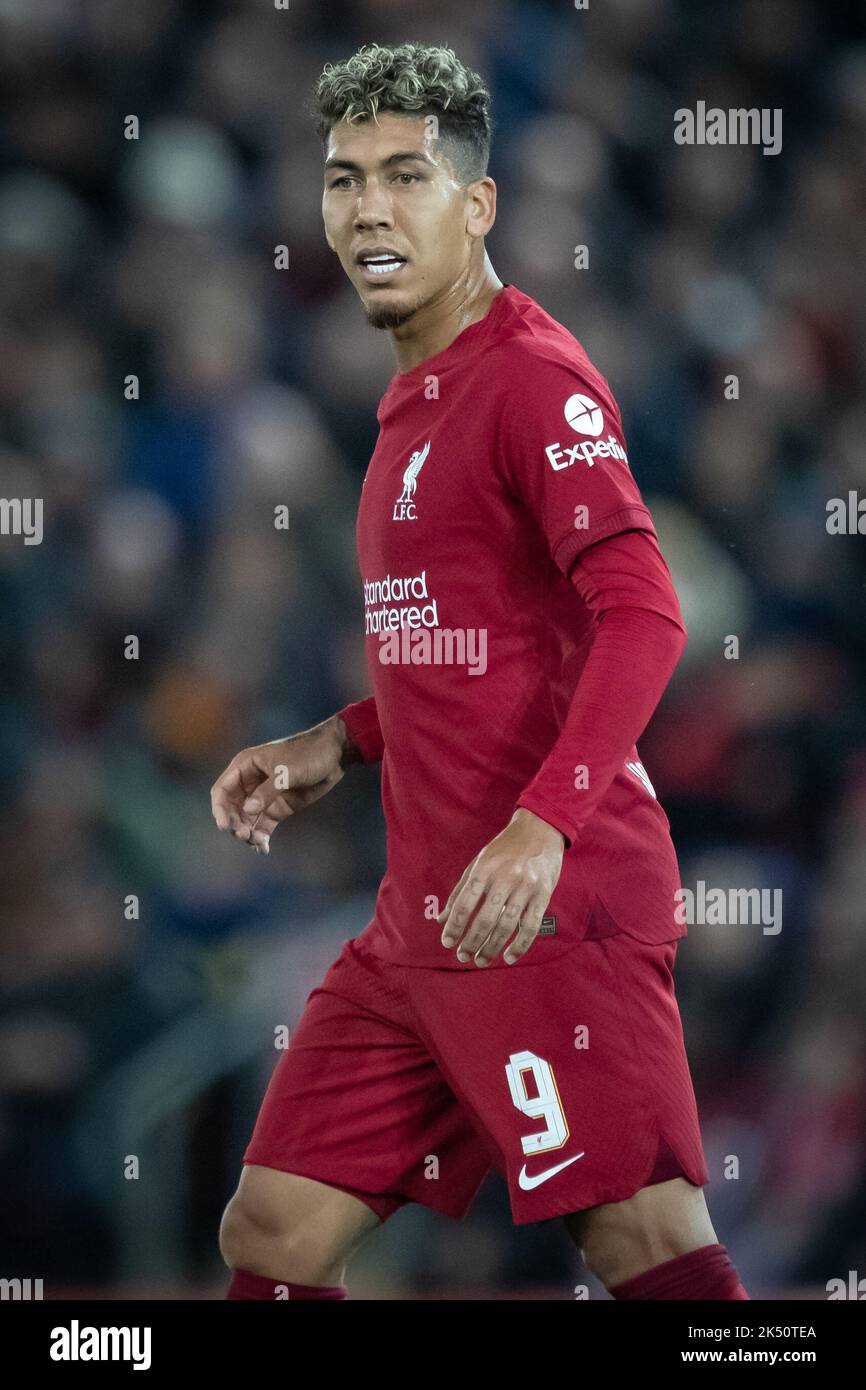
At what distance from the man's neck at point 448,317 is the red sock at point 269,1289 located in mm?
875

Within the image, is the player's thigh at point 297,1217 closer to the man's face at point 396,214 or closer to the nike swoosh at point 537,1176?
the nike swoosh at point 537,1176

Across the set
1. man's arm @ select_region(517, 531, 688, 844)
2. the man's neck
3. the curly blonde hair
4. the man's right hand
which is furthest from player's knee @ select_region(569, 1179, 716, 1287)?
the curly blonde hair

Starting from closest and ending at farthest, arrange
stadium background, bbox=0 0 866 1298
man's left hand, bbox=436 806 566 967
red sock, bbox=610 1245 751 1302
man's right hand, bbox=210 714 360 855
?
man's left hand, bbox=436 806 566 967, red sock, bbox=610 1245 751 1302, man's right hand, bbox=210 714 360 855, stadium background, bbox=0 0 866 1298

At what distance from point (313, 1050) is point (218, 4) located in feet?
5.17

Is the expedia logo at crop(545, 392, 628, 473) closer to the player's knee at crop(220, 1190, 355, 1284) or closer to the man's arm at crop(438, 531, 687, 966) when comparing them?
the man's arm at crop(438, 531, 687, 966)

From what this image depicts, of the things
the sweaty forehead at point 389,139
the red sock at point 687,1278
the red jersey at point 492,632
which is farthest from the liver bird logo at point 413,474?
the red sock at point 687,1278

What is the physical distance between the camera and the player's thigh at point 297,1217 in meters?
1.53

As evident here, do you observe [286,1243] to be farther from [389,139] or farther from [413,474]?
[389,139]

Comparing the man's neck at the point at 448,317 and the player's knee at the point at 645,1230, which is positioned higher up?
the man's neck at the point at 448,317

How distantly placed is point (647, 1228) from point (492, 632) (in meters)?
0.53

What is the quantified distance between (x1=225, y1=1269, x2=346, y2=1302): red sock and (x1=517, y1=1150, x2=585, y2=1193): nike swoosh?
0.86 feet

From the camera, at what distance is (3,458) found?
7.82ft

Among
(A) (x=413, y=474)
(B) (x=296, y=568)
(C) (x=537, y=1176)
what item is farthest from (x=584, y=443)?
(B) (x=296, y=568)

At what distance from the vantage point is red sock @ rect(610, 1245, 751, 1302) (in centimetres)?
137
